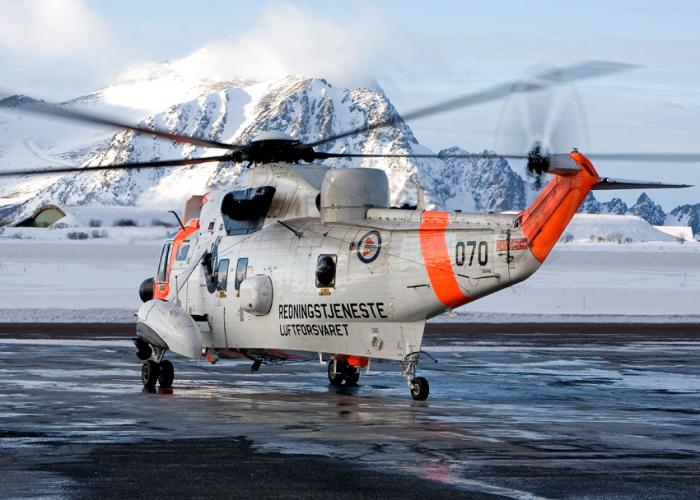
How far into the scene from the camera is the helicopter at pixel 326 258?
1814 centimetres

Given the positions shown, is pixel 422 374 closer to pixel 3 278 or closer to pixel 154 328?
pixel 154 328

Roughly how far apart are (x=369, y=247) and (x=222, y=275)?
4.17 meters

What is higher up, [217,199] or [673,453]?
[217,199]

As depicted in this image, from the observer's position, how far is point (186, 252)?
2455cm

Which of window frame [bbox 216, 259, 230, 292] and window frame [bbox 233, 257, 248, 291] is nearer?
window frame [bbox 233, 257, 248, 291]

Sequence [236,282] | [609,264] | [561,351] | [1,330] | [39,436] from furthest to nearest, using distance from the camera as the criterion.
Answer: [609,264] → [1,330] → [561,351] → [236,282] → [39,436]

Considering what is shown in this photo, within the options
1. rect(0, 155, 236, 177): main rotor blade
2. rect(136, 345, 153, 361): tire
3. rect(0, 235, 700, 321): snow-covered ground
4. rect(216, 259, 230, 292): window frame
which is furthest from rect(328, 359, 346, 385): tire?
rect(0, 235, 700, 321): snow-covered ground

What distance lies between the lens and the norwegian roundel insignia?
64.9ft

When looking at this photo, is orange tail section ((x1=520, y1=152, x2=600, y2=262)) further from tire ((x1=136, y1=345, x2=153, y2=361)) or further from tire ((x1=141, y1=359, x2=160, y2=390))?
tire ((x1=136, y1=345, x2=153, y2=361))

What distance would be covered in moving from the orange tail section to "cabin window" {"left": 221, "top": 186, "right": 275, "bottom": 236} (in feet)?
20.4

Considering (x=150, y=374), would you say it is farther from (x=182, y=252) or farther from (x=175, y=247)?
(x=175, y=247)

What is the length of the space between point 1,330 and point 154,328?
56.9ft

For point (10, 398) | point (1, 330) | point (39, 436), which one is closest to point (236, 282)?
point (10, 398)

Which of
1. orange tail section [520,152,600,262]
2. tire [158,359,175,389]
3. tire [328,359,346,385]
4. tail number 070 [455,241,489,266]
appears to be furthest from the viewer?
tire [328,359,346,385]
